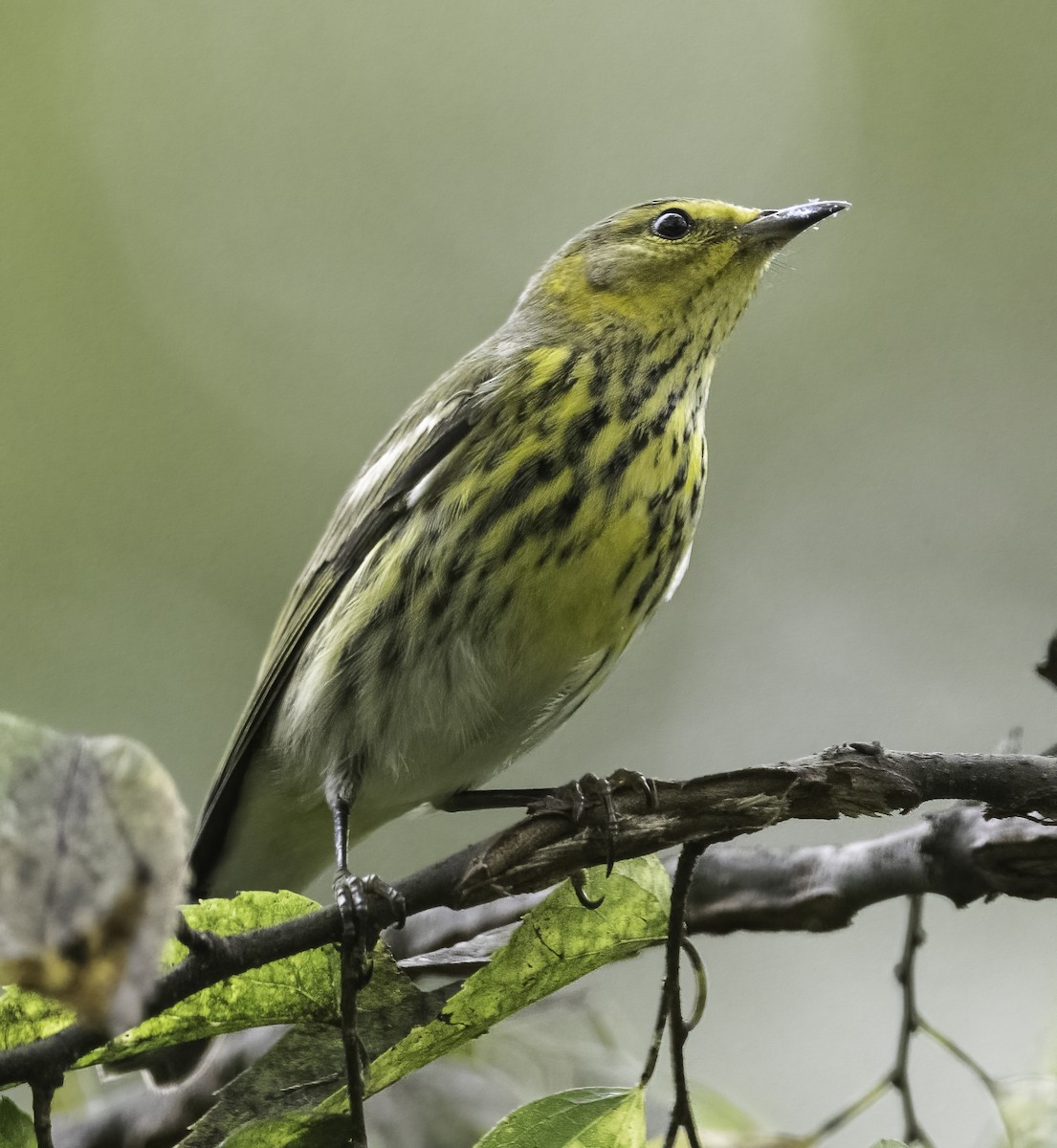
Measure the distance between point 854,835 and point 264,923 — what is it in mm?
2809

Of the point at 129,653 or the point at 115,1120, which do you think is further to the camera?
the point at 129,653

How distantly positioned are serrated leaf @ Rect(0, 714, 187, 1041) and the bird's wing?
149 centimetres

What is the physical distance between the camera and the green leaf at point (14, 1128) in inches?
50.8

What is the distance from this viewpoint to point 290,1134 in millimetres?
1286

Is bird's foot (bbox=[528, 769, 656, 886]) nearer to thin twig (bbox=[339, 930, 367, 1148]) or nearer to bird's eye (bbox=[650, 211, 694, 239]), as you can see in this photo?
thin twig (bbox=[339, 930, 367, 1148])

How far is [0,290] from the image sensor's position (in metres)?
3.21

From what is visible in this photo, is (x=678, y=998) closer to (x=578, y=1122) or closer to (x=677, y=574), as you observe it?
(x=578, y=1122)

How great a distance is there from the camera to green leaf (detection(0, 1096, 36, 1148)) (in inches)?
50.8

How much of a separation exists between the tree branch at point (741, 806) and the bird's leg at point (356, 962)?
0.14 feet

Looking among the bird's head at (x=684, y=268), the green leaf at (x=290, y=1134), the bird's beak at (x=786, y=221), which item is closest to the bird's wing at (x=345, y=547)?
the bird's head at (x=684, y=268)

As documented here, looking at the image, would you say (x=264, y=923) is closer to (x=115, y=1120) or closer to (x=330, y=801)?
(x=115, y=1120)

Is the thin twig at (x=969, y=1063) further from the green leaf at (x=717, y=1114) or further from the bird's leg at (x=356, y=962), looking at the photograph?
the bird's leg at (x=356, y=962)

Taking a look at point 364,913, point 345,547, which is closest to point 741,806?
point 364,913

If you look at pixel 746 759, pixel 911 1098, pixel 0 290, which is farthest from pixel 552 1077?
pixel 0 290
